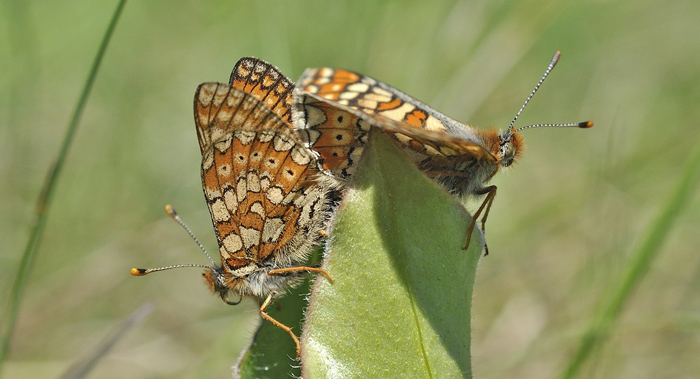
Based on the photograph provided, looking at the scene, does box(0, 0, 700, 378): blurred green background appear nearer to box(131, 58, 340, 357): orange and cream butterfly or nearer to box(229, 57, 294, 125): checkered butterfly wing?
box(131, 58, 340, 357): orange and cream butterfly

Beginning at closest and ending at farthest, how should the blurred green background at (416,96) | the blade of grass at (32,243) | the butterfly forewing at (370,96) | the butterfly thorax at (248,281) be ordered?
the butterfly thorax at (248,281) → the butterfly forewing at (370,96) → the blade of grass at (32,243) → the blurred green background at (416,96)

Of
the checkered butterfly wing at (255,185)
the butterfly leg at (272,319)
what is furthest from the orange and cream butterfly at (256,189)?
the butterfly leg at (272,319)

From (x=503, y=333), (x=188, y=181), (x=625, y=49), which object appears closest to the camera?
(x=503, y=333)

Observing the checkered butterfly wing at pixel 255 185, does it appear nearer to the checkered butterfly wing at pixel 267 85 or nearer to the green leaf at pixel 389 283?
the checkered butterfly wing at pixel 267 85

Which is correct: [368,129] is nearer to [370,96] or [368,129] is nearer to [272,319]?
[370,96]

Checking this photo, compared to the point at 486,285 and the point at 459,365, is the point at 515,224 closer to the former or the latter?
the point at 486,285

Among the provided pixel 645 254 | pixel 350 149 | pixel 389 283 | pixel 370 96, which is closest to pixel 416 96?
pixel 370 96

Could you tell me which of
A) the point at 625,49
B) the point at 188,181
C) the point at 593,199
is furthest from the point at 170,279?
the point at 625,49
